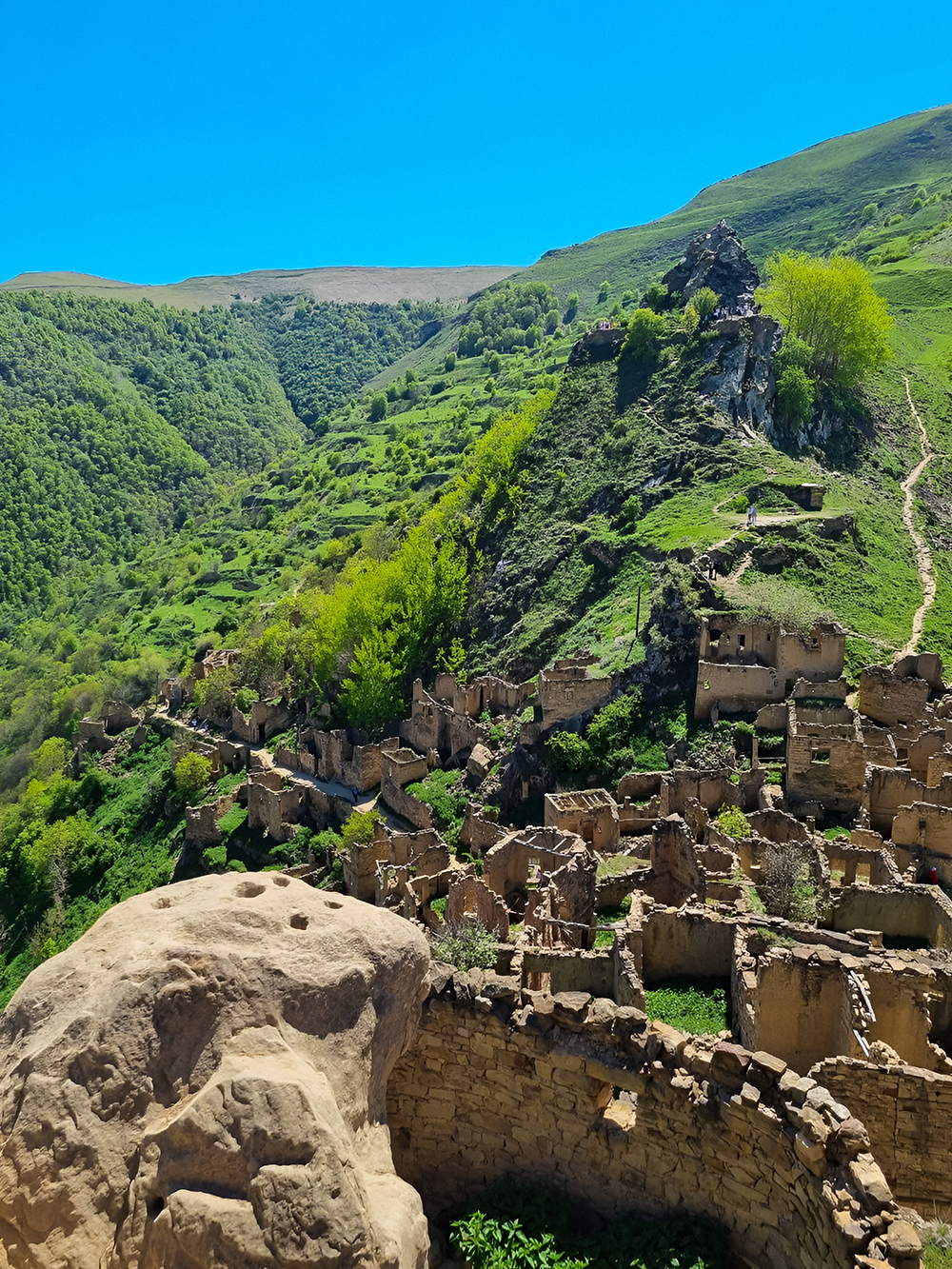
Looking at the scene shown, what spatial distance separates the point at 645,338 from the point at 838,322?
1585 centimetres

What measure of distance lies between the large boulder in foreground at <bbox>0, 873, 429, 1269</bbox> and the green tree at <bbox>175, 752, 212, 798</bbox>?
5796cm

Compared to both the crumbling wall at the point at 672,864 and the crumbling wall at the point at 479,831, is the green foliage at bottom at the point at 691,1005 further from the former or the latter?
the crumbling wall at the point at 479,831

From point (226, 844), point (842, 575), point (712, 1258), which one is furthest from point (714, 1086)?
point (226, 844)

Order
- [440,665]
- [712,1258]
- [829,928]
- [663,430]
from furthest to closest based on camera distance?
[663,430] < [440,665] < [829,928] < [712,1258]

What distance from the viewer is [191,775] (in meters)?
65.6

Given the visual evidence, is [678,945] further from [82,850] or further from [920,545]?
[82,850]

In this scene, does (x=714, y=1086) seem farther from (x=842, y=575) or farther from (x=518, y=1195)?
(x=842, y=575)

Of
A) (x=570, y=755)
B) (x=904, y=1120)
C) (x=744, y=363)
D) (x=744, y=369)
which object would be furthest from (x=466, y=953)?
(x=744, y=363)

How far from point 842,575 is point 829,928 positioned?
33936 millimetres

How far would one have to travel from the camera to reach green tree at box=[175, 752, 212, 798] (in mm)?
65312

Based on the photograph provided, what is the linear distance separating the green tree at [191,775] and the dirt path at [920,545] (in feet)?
143

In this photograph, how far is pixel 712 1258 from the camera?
946 centimetres

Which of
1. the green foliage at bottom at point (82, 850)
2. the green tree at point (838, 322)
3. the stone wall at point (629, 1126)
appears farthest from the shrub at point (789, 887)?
the green tree at point (838, 322)

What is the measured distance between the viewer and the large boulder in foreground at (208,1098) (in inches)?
303
